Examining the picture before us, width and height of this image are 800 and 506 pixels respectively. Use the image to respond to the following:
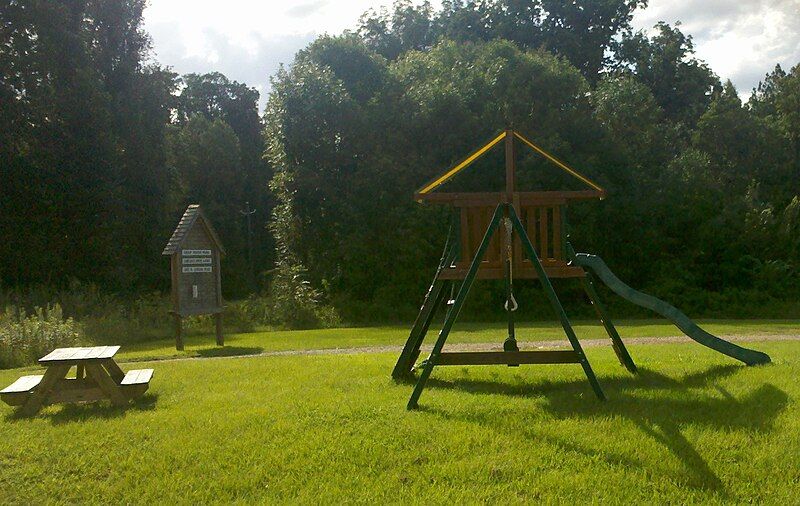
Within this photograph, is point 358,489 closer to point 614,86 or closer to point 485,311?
point 485,311

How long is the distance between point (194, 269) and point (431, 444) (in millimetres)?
12256

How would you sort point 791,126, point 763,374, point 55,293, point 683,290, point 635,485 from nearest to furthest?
1. point 635,485
2. point 763,374
3. point 55,293
4. point 683,290
5. point 791,126

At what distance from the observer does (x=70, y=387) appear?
903 centimetres

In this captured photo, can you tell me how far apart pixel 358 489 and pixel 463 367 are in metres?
5.14

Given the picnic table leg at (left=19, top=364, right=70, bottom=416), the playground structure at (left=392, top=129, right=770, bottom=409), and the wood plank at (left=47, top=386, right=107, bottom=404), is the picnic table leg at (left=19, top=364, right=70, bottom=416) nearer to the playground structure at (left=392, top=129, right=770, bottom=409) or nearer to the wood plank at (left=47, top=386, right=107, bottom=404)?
the wood plank at (left=47, top=386, right=107, bottom=404)

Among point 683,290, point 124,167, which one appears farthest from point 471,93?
point 124,167

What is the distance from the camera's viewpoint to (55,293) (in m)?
26.1

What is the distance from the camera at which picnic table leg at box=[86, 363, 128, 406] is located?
868 centimetres

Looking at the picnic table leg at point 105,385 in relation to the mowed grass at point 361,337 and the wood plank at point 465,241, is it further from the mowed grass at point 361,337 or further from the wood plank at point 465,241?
the mowed grass at point 361,337

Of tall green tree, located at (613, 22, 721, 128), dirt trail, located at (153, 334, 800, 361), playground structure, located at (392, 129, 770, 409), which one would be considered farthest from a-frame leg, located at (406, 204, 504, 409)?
tall green tree, located at (613, 22, 721, 128)

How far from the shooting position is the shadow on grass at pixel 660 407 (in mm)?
6209

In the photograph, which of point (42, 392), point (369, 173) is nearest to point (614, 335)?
point (42, 392)

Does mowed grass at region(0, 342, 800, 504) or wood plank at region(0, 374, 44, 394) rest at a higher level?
wood plank at region(0, 374, 44, 394)

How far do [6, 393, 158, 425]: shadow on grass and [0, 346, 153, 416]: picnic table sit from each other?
0.32 ft
